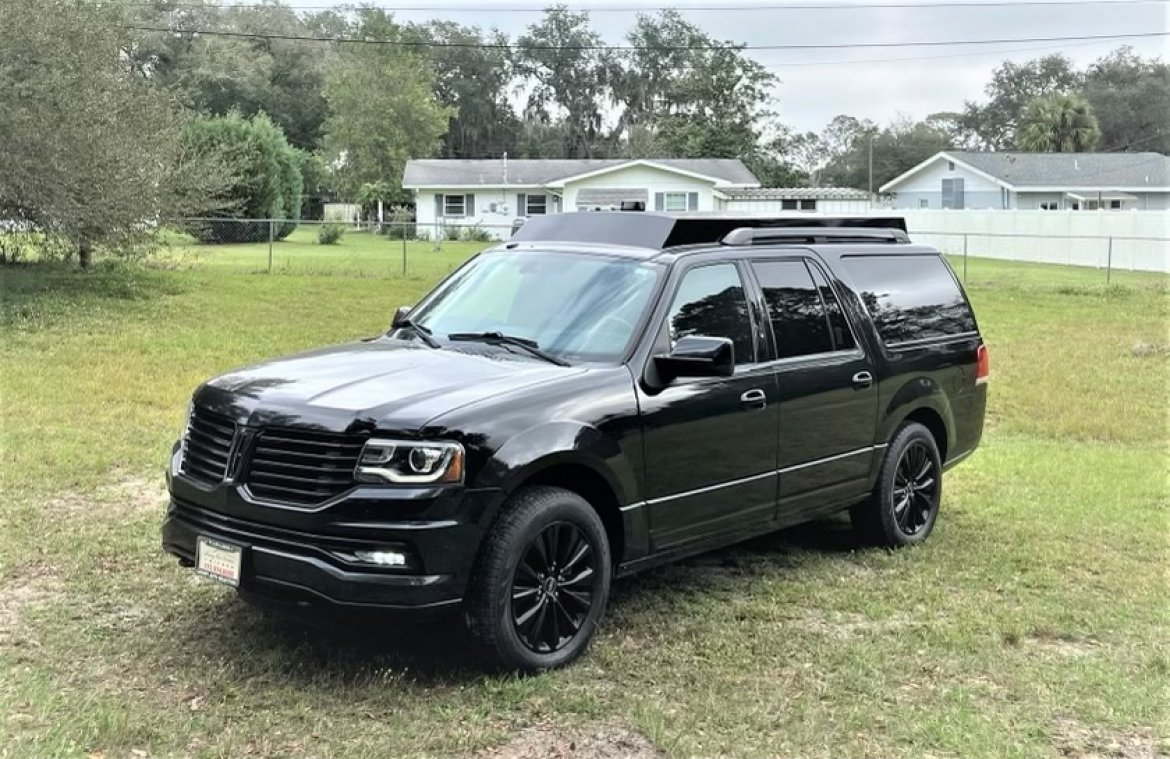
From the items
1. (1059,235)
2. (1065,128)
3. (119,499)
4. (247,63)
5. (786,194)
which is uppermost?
(247,63)

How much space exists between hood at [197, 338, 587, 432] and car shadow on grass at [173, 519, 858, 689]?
2.46ft

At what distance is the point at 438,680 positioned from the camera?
4316 mm

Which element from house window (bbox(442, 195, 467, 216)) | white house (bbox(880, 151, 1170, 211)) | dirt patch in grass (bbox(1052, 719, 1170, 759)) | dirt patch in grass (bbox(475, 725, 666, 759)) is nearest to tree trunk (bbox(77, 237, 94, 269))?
dirt patch in grass (bbox(475, 725, 666, 759))

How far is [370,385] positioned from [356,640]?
1.12m

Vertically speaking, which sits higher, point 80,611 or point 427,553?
point 427,553

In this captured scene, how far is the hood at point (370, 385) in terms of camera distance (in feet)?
13.5

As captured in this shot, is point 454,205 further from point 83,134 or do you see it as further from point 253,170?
point 83,134

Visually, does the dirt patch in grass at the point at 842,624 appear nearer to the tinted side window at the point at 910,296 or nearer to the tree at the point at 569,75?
the tinted side window at the point at 910,296

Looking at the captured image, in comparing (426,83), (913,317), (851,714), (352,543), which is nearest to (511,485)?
(352,543)

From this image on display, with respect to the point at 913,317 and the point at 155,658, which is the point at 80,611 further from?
the point at 913,317

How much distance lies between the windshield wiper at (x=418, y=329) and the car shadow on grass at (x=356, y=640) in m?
1.37

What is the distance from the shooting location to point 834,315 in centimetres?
600

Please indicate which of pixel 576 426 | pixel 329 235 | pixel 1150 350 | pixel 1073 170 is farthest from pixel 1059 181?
pixel 576 426

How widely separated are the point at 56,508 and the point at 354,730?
367cm
